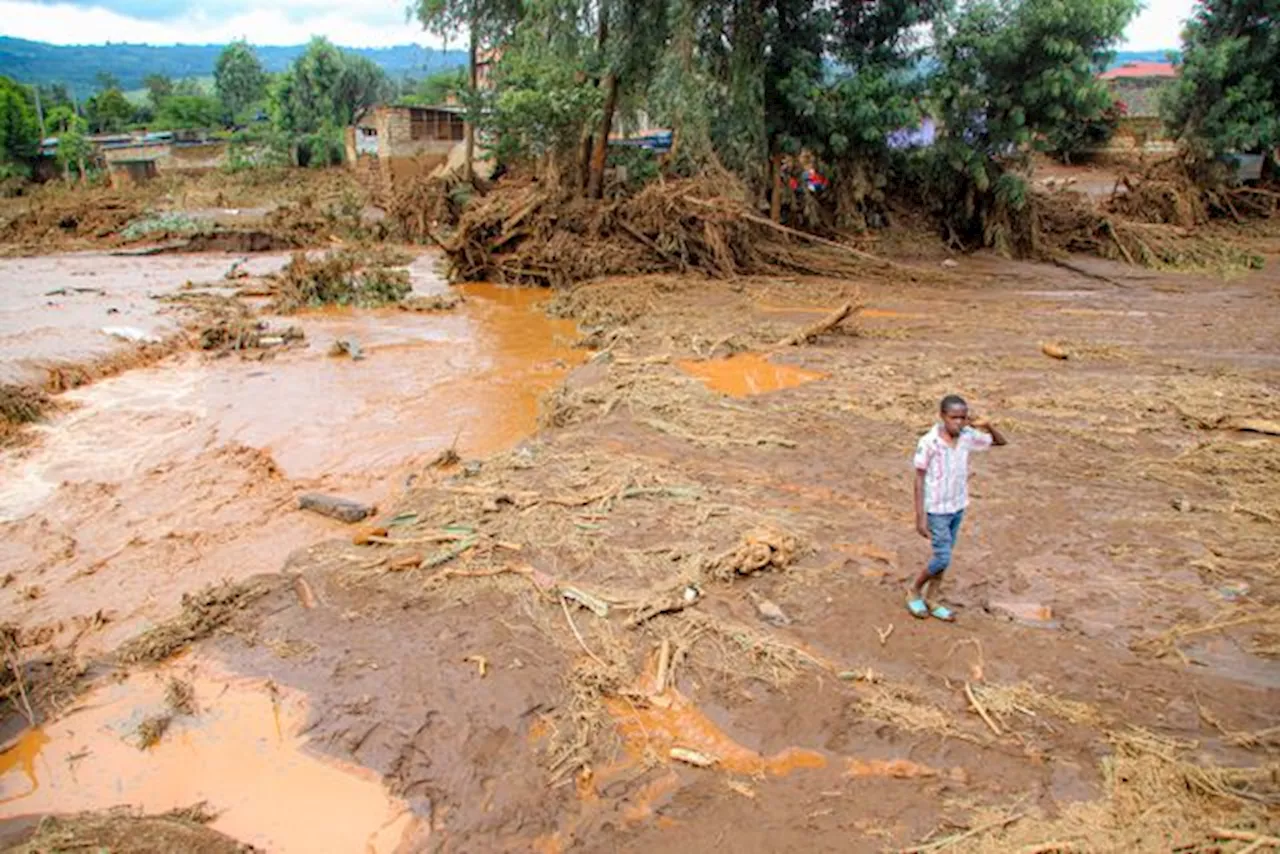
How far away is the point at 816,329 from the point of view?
1137 centimetres

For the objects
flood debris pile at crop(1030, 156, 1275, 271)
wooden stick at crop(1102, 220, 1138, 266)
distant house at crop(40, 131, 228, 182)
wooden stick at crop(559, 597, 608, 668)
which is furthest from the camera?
distant house at crop(40, 131, 228, 182)

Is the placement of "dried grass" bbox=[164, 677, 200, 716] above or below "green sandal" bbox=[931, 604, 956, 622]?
below

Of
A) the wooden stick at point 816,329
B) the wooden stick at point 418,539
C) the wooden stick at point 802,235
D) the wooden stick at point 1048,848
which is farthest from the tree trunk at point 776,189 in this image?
the wooden stick at point 1048,848

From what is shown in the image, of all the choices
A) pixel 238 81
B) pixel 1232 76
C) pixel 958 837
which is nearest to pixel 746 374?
pixel 958 837

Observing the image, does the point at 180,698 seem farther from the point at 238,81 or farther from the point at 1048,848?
the point at 238,81

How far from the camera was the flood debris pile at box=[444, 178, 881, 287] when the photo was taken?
621 inches

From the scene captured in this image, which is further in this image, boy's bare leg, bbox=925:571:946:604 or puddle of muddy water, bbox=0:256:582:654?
puddle of muddy water, bbox=0:256:582:654

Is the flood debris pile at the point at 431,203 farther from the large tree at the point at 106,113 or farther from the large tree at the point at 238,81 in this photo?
the large tree at the point at 106,113

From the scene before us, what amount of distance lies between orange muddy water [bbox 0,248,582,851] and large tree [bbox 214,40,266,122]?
186 feet

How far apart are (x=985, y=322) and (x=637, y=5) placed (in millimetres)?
8905

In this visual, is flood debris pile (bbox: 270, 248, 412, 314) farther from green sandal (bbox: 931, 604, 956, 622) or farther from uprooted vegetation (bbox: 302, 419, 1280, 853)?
green sandal (bbox: 931, 604, 956, 622)

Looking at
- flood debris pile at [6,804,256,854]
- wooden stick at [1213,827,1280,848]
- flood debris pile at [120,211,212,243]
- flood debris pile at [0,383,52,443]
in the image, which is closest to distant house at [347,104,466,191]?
flood debris pile at [120,211,212,243]

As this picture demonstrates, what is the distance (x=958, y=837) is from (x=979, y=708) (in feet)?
2.84

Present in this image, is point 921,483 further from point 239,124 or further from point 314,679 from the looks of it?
point 239,124
